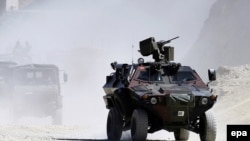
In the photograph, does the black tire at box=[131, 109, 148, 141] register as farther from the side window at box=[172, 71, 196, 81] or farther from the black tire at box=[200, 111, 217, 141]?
the side window at box=[172, 71, 196, 81]

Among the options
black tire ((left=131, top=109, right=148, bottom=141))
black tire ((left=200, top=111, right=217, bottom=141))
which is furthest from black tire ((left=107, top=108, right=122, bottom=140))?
black tire ((left=200, top=111, right=217, bottom=141))

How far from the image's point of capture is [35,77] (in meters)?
28.4

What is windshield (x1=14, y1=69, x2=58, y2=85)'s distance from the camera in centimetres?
2825

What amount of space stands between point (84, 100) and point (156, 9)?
97.1 ft

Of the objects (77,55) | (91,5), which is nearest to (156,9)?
(77,55)

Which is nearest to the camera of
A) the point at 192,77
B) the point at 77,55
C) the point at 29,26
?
the point at 192,77

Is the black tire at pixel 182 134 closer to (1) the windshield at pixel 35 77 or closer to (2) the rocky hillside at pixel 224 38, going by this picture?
(1) the windshield at pixel 35 77

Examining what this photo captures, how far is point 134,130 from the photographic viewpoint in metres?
14.6

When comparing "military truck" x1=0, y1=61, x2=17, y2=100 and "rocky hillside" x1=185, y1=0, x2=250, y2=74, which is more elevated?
"rocky hillside" x1=185, y1=0, x2=250, y2=74

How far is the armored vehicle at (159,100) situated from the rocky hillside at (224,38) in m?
24.6

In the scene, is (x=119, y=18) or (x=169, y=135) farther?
(x=119, y=18)

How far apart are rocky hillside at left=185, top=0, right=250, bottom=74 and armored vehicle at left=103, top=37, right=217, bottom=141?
80.9ft

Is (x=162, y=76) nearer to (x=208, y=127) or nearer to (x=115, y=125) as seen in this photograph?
(x=208, y=127)

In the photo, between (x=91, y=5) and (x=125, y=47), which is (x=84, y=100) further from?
(x=91, y=5)
